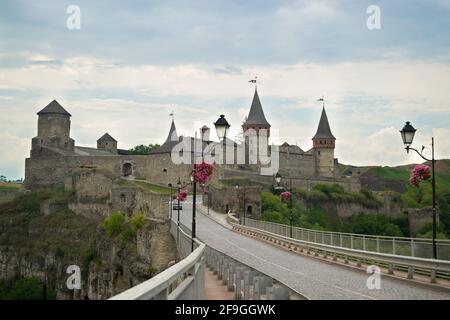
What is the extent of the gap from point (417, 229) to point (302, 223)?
19284mm

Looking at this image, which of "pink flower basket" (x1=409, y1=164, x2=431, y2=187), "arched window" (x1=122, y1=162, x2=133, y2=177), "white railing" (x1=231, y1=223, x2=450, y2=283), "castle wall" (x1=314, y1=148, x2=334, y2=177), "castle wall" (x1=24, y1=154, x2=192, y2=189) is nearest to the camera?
"white railing" (x1=231, y1=223, x2=450, y2=283)

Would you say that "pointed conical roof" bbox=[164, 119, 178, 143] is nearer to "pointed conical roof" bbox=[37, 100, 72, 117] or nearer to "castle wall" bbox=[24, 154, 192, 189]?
"castle wall" bbox=[24, 154, 192, 189]

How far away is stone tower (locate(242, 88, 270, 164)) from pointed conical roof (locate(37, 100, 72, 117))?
25854 mm

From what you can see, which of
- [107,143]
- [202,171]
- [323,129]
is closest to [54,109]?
[107,143]

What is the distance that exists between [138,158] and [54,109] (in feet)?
52.6

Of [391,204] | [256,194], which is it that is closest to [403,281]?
[256,194]

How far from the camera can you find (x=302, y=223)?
249 ft

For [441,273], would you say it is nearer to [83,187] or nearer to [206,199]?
[206,199]

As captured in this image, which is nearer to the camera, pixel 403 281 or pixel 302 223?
pixel 403 281

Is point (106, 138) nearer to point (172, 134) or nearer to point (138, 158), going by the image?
point (172, 134)

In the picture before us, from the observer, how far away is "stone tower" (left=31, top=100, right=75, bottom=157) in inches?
3935

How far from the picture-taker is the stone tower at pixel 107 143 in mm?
113812

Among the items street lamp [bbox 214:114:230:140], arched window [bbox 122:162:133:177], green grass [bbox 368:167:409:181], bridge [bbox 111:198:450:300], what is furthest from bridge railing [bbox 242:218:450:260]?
green grass [bbox 368:167:409:181]

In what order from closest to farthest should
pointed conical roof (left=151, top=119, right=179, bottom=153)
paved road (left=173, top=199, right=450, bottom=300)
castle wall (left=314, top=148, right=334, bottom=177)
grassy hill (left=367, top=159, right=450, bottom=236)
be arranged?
paved road (left=173, top=199, right=450, bottom=300), grassy hill (left=367, top=159, right=450, bottom=236), pointed conical roof (left=151, top=119, right=179, bottom=153), castle wall (left=314, top=148, right=334, bottom=177)
